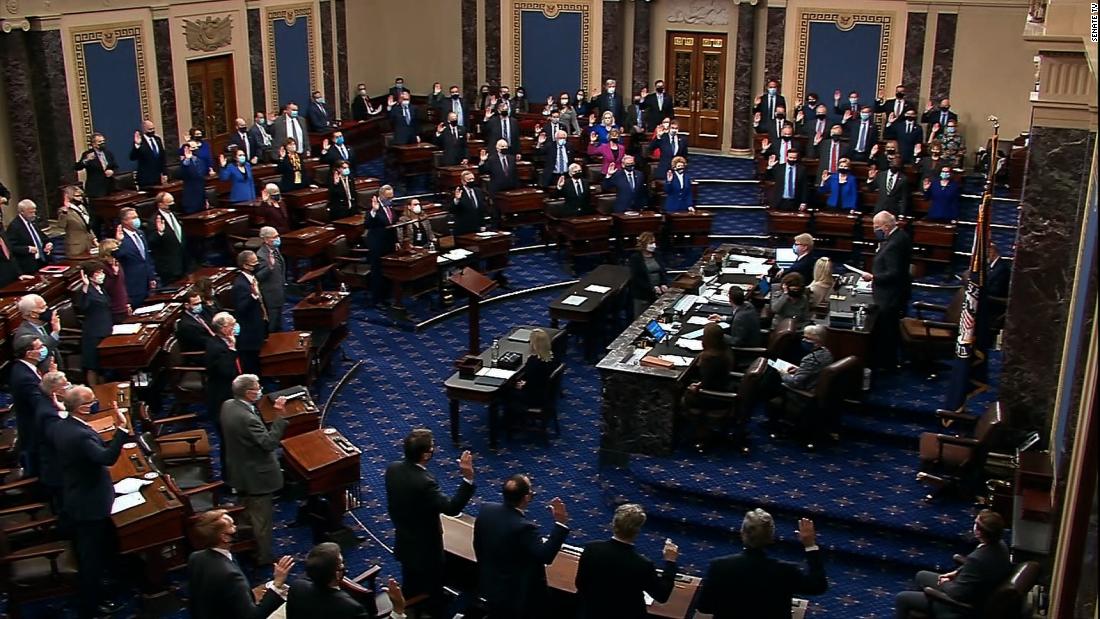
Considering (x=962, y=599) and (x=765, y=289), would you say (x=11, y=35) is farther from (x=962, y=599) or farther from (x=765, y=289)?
(x=962, y=599)

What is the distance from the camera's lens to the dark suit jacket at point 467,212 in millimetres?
15445

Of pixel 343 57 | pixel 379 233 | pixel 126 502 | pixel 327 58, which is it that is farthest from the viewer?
pixel 343 57

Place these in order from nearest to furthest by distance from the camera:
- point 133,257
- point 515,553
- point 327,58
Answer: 1. point 515,553
2. point 133,257
3. point 327,58

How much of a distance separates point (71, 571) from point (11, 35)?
10.5m

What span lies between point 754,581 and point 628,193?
10664 mm

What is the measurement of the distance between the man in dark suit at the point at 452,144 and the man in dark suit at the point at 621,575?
42.3ft

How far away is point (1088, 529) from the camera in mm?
4746

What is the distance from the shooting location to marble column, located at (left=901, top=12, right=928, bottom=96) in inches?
802

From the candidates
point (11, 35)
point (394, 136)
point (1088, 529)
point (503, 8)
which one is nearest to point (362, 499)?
point (1088, 529)

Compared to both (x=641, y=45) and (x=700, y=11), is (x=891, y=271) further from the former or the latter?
(x=641, y=45)

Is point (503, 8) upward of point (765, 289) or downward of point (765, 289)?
upward

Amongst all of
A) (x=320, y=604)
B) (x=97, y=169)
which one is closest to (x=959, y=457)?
(x=320, y=604)

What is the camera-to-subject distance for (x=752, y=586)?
621cm

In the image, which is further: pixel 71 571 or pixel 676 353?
pixel 676 353
